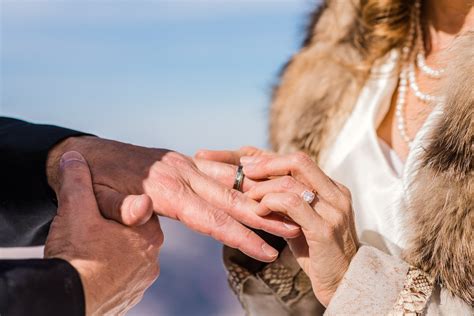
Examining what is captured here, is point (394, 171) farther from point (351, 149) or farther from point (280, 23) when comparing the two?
point (280, 23)

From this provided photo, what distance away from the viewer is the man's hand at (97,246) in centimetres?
119

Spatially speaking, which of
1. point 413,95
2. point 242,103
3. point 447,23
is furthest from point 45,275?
point 242,103

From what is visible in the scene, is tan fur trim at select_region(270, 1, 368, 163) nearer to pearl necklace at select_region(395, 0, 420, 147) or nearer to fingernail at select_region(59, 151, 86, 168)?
pearl necklace at select_region(395, 0, 420, 147)

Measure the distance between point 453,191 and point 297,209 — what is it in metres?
0.25

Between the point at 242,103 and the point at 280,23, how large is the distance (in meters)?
1.34

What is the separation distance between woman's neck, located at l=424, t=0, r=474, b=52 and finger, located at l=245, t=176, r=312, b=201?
0.55 meters

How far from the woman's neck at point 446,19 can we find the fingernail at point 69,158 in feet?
2.67

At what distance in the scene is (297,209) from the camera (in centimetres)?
121

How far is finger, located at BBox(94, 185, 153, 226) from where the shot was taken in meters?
1.27

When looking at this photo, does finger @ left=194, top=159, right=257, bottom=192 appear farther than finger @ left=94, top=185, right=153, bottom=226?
Yes

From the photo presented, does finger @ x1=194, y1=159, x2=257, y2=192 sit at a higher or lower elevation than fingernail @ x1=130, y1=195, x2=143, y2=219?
lower

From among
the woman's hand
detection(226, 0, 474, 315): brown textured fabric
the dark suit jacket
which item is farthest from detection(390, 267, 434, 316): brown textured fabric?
the dark suit jacket

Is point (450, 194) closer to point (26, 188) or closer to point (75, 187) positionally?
point (75, 187)

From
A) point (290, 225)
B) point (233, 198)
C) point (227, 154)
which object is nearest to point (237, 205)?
point (233, 198)
